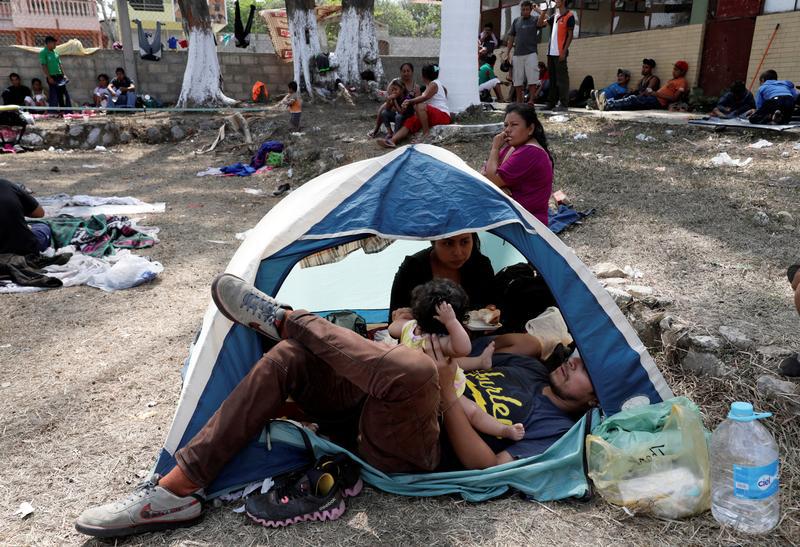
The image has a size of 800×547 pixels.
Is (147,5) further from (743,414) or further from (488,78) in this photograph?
(743,414)

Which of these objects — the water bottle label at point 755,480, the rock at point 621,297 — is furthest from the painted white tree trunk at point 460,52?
the water bottle label at point 755,480

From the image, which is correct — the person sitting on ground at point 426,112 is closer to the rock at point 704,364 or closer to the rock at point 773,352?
the rock at point 704,364

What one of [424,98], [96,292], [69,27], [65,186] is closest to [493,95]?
[424,98]

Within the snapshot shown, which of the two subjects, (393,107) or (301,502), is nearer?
(301,502)

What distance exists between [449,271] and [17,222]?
146 inches

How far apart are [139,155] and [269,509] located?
33.6 feet

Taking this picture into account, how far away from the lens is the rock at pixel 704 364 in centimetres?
280

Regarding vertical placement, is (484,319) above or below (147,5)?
below

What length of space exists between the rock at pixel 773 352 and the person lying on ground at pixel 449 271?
1.23 m

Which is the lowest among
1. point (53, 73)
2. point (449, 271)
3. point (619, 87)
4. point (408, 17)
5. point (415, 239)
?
point (449, 271)

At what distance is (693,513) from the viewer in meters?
2.12

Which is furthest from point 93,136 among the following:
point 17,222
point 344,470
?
point 344,470

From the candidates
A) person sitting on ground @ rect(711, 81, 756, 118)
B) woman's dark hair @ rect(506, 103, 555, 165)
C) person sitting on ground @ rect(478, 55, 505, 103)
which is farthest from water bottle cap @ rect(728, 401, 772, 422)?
person sitting on ground @ rect(478, 55, 505, 103)

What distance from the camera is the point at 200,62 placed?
13.2 meters
